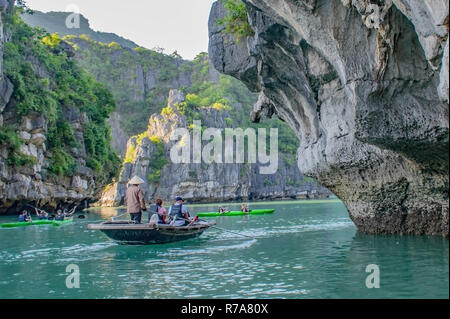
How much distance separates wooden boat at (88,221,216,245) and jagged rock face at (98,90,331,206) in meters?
54.3

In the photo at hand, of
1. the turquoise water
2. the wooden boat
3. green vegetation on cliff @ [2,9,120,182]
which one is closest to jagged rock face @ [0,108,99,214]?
green vegetation on cliff @ [2,9,120,182]

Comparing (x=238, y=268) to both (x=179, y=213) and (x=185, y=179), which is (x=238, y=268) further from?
(x=185, y=179)

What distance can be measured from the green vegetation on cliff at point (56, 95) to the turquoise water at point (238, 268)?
21890 mm

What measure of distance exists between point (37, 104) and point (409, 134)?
101 ft

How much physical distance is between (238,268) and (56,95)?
33.8 m

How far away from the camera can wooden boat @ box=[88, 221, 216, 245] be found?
1335 cm

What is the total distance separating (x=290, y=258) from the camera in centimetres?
1086

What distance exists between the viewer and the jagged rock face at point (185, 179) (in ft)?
232

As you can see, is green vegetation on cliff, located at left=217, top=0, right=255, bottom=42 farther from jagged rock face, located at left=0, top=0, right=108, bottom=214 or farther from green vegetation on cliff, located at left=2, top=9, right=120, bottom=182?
green vegetation on cliff, located at left=2, top=9, right=120, bottom=182

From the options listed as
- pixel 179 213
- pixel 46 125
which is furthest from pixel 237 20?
pixel 46 125

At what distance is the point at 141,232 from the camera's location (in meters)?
13.6
